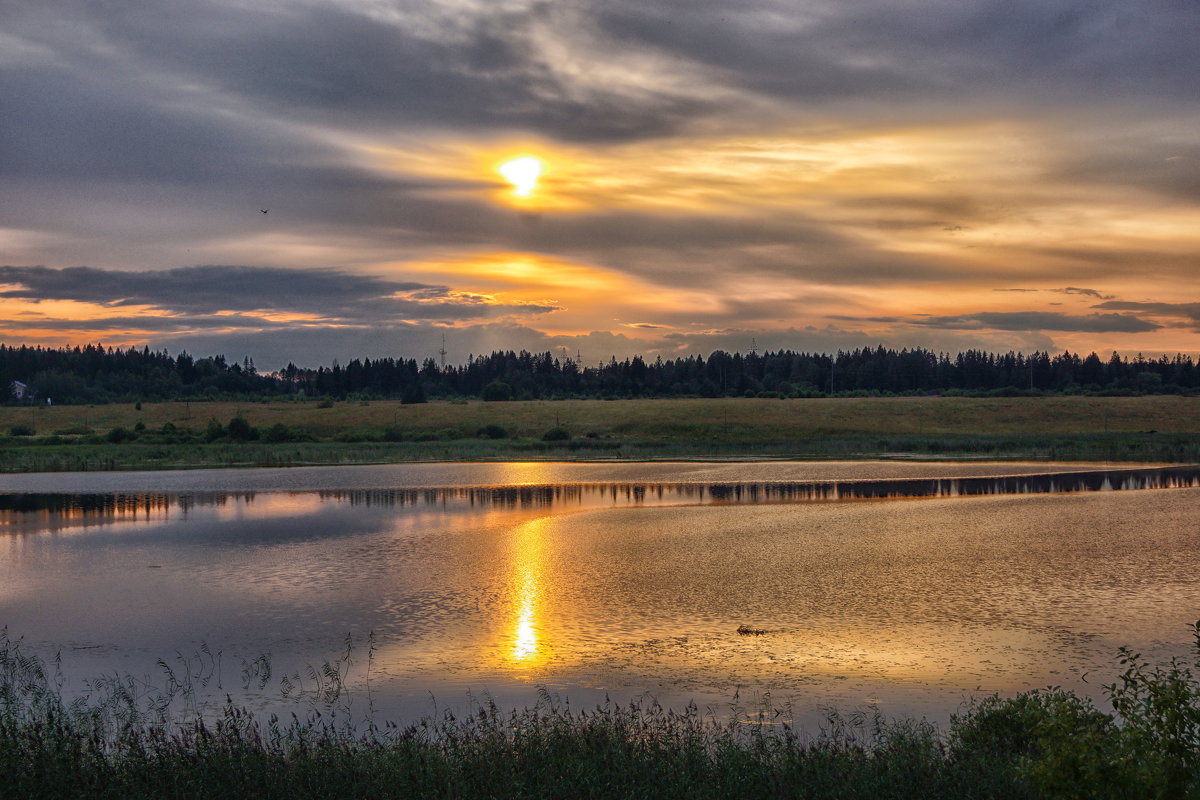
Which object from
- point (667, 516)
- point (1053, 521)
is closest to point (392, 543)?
point (667, 516)

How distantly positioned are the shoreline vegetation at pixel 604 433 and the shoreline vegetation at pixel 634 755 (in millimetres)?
66409

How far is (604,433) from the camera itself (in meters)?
109

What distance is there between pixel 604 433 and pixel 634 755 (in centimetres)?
9693

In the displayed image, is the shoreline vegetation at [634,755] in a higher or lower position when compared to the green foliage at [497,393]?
lower

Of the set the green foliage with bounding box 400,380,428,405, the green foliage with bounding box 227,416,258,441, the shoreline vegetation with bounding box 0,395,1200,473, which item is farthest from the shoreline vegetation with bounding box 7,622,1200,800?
the green foliage with bounding box 400,380,428,405

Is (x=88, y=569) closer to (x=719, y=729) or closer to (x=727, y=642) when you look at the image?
(x=727, y=642)

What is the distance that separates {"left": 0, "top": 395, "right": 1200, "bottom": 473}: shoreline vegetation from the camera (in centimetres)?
8275

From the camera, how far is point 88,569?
2909 centimetres

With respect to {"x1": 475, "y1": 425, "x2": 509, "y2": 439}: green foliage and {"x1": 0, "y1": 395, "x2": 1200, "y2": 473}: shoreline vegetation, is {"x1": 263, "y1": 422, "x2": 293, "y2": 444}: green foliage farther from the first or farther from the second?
{"x1": 475, "y1": 425, "x2": 509, "y2": 439}: green foliage

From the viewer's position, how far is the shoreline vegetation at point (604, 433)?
271ft

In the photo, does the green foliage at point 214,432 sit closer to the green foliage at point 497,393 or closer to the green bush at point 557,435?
the green bush at point 557,435

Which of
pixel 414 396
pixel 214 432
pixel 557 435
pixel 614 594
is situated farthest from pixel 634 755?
pixel 414 396

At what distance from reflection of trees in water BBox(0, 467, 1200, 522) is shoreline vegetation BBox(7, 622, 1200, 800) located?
32.2 m

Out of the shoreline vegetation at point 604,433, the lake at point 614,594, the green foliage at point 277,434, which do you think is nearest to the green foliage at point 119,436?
the shoreline vegetation at point 604,433
